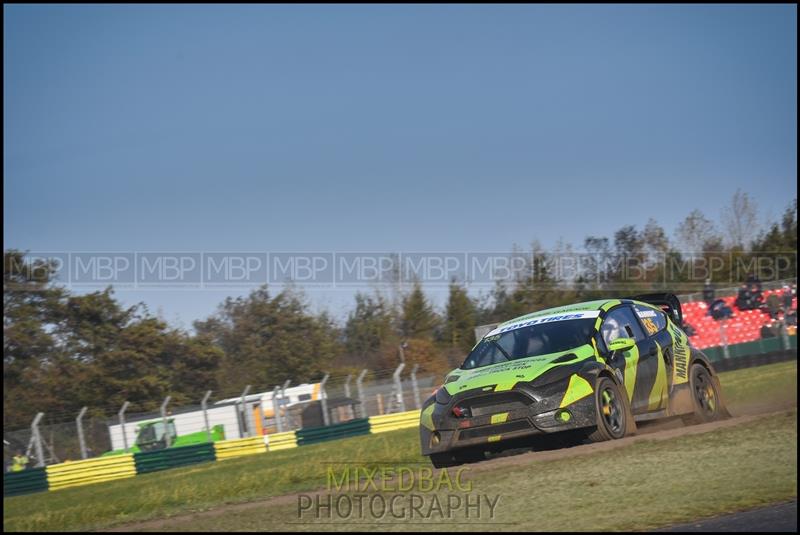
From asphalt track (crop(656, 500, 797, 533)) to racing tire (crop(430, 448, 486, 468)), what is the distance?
2.13 metres

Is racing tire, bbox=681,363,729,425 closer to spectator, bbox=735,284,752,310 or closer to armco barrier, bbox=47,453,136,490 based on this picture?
spectator, bbox=735,284,752,310

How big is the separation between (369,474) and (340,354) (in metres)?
25.0

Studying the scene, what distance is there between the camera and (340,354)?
37500 millimetres

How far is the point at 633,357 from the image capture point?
6.22 m

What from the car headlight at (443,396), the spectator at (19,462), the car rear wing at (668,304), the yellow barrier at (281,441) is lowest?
the yellow barrier at (281,441)

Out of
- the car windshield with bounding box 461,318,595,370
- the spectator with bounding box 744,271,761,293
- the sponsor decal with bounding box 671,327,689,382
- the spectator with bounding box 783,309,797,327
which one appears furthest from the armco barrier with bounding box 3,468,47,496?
the spectator with bounding box 783,309,797,327

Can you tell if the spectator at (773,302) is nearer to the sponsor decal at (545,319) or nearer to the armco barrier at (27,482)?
the sponsor decal at (545,319)

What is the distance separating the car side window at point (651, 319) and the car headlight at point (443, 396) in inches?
64.8

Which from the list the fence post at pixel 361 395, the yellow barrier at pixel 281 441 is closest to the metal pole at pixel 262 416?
the yellow barrier at pixel 281 441

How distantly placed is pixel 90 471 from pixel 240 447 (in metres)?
4.32

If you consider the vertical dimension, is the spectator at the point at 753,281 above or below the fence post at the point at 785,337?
above

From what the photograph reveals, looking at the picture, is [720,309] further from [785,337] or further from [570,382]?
[785,337]

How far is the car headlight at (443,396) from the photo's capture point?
20.4 ft

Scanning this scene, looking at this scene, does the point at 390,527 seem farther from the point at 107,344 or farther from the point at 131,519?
the point at 107,344
